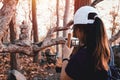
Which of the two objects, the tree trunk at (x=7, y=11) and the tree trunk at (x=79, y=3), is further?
the tree trunk at (x=7, y=11)

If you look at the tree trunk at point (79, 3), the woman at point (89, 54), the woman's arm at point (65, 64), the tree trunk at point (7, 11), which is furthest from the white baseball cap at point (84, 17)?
the tree trunk at point (7, 11)

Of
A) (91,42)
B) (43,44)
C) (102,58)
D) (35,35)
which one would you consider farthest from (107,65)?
(35,35)

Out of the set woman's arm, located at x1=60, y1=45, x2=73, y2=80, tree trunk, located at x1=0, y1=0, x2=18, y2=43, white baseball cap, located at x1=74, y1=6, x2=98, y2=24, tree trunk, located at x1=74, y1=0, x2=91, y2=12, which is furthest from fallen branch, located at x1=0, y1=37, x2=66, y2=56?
white baseball cap, located at x1=74, y1=6, x2=98, y2=24

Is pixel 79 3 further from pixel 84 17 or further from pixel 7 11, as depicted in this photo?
pixel 84 17

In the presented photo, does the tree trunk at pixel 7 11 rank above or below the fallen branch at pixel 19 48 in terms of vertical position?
above

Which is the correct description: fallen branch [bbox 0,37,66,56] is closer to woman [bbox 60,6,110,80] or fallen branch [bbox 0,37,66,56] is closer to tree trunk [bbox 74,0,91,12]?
tree trunk [bbox 74,0,91,12]

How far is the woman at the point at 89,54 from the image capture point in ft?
8.40

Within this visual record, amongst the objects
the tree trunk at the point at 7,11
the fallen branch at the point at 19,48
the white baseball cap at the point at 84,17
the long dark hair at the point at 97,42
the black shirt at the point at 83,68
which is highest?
the tree trunk at the point at 7,11

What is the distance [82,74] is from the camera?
102 inches

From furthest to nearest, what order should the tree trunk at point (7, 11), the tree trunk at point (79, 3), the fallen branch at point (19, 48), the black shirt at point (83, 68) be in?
the fallen branch at point (19, 48) < the tree trunk at point (7, 11) < the tree trunk at point (79, 3) < the black shirt at point (83, 68)

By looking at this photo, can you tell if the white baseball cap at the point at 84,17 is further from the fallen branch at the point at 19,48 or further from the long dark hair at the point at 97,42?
the fallen branch at the point at 19,48

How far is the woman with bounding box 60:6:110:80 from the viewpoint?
256 cm

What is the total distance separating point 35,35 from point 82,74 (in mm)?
16150

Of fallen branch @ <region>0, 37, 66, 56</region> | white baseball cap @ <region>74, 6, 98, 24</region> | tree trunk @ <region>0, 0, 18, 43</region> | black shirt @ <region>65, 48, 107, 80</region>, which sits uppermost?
tree trunk @ <region>0, 0, 18, 43</region>
